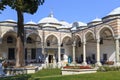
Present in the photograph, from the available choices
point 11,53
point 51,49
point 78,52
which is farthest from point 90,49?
point 11,53

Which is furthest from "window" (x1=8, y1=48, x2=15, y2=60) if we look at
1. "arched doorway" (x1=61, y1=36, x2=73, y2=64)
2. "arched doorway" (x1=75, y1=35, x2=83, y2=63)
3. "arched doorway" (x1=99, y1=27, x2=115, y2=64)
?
"arched doorway" (x1=99, y1=27, x2=115, y2=64)

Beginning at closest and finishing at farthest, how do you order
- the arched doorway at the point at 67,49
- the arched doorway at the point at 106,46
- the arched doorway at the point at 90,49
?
the arched doorway at the point at 106,46 → the arched doorway at the point at 90,49 → the arched doorway at the point at 67,49

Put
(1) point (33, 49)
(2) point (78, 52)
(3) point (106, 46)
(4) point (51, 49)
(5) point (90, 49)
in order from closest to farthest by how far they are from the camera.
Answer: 1. (3) point (106, 46)
2. (1) point (33, 49)
3. (4) point (51, 49)
4. (5) point (90, 49)
5. (2) point (78, 52)

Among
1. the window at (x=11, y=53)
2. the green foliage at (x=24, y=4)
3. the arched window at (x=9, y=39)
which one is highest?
the green foliage at (x=24, y=4)

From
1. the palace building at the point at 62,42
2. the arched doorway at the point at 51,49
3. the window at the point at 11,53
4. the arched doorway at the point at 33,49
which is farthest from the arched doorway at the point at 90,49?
the window at the point at 11,53

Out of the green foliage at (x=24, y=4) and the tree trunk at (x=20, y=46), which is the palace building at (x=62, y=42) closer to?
the tree trunk at (x=20, y=46)

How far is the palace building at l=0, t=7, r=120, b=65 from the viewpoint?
1305 inches

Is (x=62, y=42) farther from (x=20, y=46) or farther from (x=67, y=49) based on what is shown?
(x=20, y=46)

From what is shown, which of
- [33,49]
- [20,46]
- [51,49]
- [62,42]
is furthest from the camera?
[62,42]

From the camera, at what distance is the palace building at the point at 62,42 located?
3316cm

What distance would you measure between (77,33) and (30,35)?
6989mm

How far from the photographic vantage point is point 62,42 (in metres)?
39.9

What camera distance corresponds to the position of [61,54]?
131ft

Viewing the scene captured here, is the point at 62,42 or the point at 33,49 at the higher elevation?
the point at 62,42
